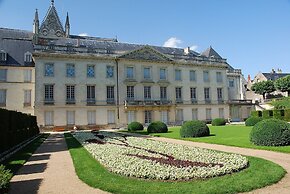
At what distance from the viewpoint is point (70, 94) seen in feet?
98.0

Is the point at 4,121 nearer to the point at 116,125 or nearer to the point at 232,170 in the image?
the point at 232,170

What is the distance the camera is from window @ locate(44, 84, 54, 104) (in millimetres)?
28750

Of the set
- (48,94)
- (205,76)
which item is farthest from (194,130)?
(205,76)

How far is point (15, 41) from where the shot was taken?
3400cm

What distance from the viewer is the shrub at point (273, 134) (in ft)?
33.2

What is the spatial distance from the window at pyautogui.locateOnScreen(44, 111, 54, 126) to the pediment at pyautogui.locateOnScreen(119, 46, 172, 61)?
35.5 ft

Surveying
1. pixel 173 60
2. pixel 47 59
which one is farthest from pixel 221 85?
pixel 47 59

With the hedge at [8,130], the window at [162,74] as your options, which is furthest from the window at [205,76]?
the hedge at [8,130]

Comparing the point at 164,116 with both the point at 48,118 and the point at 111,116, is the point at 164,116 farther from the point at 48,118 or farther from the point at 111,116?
the point at 48,118

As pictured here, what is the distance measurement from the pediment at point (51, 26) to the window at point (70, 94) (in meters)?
17.9

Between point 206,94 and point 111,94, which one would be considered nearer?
point 111,94

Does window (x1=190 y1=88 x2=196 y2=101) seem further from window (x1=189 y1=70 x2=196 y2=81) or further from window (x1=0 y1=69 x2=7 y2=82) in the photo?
window (x1=0 y1=69 x2=7 y2=82)

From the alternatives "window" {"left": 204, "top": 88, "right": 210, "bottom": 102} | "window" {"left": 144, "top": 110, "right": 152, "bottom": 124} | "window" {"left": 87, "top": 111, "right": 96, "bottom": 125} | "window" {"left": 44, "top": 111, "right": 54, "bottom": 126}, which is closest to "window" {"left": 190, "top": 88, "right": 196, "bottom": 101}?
"window" {"left": 204, "top": 88, "right": 210, "bottom": 102}

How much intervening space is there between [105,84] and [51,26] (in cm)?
2054
